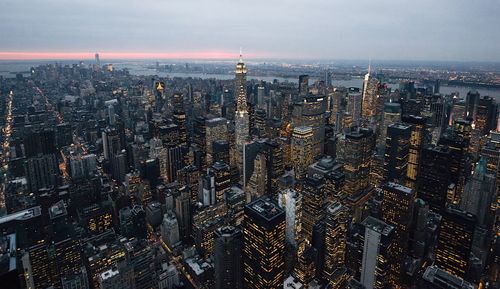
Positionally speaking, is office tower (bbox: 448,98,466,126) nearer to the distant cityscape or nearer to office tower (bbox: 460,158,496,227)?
the distant cityscape

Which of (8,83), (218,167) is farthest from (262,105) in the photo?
(8,83)

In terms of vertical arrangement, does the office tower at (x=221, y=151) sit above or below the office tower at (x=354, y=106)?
below

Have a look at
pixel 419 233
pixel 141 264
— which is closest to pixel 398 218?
pixel 419 233

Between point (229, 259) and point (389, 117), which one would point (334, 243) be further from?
point (389, 117)

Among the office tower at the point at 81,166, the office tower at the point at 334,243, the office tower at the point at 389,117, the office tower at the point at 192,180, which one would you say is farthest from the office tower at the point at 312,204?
the office tower at the point at 81,166

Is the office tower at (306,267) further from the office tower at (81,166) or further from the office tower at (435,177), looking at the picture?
the office tower at (81,166)
